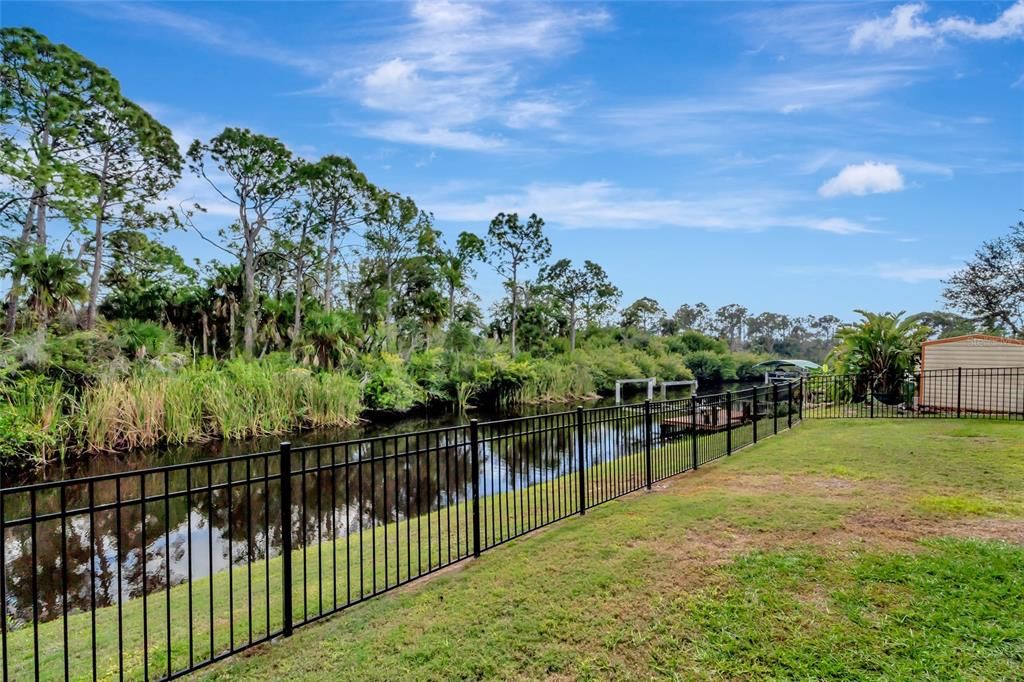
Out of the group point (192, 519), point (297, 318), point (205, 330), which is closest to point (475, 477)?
point (192, 519)

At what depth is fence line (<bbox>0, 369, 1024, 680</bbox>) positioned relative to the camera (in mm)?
3055

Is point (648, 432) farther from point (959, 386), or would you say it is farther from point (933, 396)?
point (933, 396)

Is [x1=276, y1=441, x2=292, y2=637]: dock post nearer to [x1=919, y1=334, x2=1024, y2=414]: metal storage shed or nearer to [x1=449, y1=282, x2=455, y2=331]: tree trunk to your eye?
[x1=919, y1=334, x2=1024, y2=414]: metal storage shed

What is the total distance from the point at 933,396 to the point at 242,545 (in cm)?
1577

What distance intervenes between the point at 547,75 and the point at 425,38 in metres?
2.79

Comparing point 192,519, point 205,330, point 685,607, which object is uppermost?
point 205,330

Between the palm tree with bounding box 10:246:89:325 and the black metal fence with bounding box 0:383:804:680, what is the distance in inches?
308

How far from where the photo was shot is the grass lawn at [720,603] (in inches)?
109

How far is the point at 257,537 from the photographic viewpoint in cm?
668

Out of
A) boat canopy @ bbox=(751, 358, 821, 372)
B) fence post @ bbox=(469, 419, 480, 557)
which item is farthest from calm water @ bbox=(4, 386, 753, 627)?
boat canopy @ bbox=(751, 358, 821, 372)

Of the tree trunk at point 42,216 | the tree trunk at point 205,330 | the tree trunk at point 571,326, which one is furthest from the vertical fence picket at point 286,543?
the tree trunk at point 571,326

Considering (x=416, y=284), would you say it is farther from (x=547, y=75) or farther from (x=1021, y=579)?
(x=1021, y=579)

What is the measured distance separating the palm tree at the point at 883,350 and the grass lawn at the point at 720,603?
10486 millimetres

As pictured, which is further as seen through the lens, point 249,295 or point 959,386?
point 249,295
